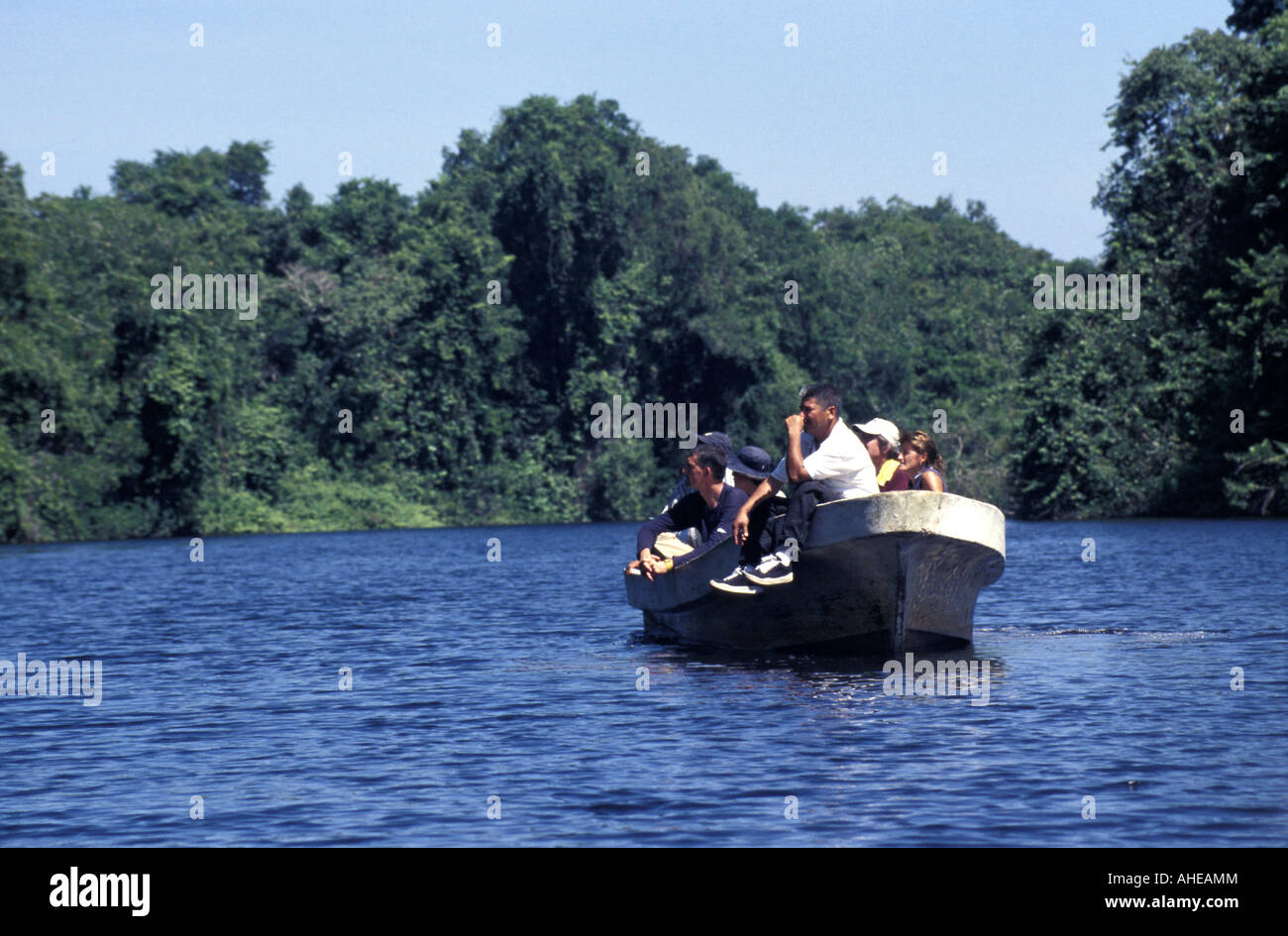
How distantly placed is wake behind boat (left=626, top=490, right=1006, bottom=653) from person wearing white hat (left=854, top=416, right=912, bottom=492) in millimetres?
962

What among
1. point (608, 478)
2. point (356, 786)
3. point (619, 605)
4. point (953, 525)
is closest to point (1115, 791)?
point (356, 786)

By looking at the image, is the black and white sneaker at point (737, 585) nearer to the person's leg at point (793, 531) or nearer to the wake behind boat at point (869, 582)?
the wake behind boat at point (869, 582)

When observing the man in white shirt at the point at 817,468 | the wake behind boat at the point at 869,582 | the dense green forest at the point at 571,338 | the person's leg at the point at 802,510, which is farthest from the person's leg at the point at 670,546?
the dense green forest at the point at 571,338

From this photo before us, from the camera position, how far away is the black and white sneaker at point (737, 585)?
54.9ft

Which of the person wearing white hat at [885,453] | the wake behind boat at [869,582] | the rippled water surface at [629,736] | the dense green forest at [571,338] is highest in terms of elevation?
the dense green forest at [571,338]

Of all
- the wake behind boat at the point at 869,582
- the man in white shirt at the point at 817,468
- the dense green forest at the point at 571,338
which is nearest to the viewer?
the man in white shirt at the point at 817,468

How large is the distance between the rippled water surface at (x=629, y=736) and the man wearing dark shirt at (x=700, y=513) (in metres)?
1.01

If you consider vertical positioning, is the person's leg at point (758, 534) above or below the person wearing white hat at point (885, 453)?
below

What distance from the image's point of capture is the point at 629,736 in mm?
12805

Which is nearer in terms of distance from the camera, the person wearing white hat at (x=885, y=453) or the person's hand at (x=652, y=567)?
the person wearing white hat at (x=885, y=453)

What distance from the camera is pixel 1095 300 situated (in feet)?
186

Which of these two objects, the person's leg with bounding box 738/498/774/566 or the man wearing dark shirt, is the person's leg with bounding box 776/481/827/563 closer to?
the person's leg with bounding box 738/498/774/566

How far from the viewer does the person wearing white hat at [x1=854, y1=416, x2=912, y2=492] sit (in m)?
16.8

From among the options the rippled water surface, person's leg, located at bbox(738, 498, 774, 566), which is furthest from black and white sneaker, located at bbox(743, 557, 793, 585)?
the rippled water surface
